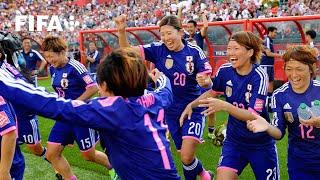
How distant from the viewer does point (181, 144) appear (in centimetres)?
617

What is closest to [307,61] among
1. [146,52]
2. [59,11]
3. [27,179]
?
[146,52]

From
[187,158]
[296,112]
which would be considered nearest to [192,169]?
[187,158]

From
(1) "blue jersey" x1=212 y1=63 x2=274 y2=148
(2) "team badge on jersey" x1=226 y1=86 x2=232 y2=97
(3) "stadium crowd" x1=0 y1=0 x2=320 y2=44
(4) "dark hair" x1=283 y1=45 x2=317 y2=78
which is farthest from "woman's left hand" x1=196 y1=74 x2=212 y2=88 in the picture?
(3) "stadium crowd" x1=0 y1=0 x2=320 y2=44

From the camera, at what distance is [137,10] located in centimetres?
3139

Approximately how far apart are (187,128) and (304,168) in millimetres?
1981

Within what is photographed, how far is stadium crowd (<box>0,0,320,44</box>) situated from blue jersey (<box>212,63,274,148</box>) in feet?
29.0

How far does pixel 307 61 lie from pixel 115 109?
199 cm

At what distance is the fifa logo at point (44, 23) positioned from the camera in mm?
32344

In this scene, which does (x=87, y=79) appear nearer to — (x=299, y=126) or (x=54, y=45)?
(x=54, y=45)

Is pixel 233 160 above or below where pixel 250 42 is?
below

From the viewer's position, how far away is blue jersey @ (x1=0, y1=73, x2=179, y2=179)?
2568 millimetres

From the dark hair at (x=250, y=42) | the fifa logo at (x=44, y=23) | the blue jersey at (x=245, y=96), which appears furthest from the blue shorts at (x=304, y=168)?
the fifa logo at (x=44, y=23)

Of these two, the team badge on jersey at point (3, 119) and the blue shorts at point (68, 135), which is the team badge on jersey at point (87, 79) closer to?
the blue shorts at point (68, 135)

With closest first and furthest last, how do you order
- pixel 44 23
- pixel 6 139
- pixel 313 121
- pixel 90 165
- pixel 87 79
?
pixel 6 139 < pixel 313 121 < pixel 87 79 < pixel 90 165 < pixel 44 23
